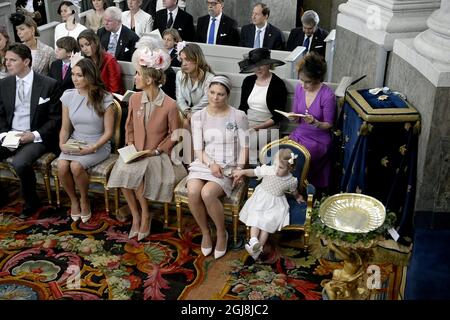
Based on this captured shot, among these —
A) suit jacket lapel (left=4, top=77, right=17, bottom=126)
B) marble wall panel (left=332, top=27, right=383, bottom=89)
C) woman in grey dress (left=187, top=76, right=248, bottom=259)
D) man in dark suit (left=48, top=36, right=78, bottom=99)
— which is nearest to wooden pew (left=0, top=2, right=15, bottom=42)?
man in dark suit (left=48, top=36, right=78, bottom=99)

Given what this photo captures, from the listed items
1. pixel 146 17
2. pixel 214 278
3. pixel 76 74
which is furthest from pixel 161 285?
pixel 146 17

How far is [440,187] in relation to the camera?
169 inches

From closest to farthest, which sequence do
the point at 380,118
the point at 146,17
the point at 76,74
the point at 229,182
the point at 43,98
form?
the point at 380,118 → the point at 229,182 → the point at 76,74 → the point at 43,98 → the point at 146,17

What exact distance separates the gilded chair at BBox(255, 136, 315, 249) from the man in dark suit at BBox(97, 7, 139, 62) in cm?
281

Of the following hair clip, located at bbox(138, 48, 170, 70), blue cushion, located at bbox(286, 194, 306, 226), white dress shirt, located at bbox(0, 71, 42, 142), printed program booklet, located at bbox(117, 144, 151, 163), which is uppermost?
hair clip, located at bbox(138, 48, 170, 70)

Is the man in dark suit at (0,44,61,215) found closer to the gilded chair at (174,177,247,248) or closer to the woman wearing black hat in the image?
the gilded chair at (174,177,247,248)

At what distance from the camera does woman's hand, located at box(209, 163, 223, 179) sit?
4.58 m

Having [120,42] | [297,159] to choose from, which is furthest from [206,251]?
[120,42]

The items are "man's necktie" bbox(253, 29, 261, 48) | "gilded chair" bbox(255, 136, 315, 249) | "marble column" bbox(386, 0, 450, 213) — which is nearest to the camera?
"marble column" bbox(386, 0, 450, 213)

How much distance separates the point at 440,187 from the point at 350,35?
6.35ft

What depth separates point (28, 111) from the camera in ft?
17.6

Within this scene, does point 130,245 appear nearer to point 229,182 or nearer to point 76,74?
point 229,182

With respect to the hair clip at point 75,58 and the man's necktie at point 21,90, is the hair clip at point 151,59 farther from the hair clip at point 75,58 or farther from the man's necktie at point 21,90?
the man's necktie at point 21,90

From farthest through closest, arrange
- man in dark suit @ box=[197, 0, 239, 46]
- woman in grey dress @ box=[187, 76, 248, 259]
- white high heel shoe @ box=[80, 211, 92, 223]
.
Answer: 1. man in dark suit @ box=[197, 0, 239, 46]
2. white high heel shoe @ box=[80, 211, 92, 223]
3. woman in grey dress @ box=[187, 76, 248, 259]
